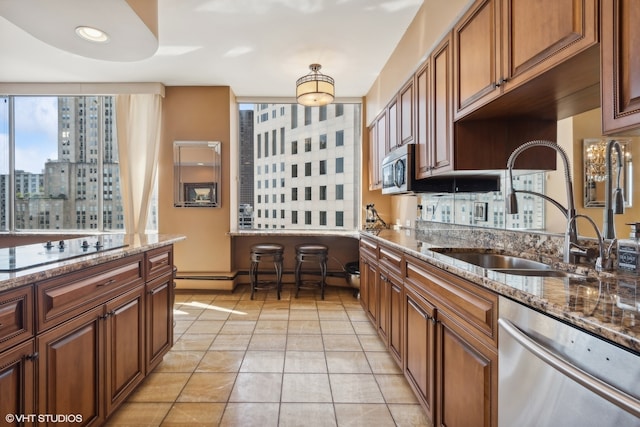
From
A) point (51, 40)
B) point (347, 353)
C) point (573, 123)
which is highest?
point (51, 40)

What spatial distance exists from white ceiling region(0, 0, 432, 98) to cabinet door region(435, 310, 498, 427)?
2462 millimetres

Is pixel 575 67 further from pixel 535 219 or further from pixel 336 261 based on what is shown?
pixel 336 261

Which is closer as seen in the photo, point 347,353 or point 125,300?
point 125,300

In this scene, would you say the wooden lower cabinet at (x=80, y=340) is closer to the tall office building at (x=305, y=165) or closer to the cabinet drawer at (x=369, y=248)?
the cabinet drawer at (x=369, y=248)

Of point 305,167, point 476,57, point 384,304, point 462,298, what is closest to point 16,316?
point 462,298

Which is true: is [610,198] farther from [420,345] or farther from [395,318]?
[395,318]

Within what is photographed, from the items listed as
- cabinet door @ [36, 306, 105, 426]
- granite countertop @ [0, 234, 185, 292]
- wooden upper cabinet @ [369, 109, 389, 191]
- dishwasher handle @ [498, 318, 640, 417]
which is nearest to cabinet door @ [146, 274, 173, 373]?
granite countertop @ [0, 234, 185, 292]

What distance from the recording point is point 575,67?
1187mm

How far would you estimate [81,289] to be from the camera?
1.36m

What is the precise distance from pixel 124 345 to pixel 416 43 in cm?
292

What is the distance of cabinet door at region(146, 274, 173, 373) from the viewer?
1.97 m

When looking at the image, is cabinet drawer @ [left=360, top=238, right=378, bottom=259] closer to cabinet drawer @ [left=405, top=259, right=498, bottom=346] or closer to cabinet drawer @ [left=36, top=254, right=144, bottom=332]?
cabinet drawer @ [left=405, top=259, right=498, bottom=346]

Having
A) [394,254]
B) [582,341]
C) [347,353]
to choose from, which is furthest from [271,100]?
[582,341]

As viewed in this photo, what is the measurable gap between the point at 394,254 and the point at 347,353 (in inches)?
35.9
